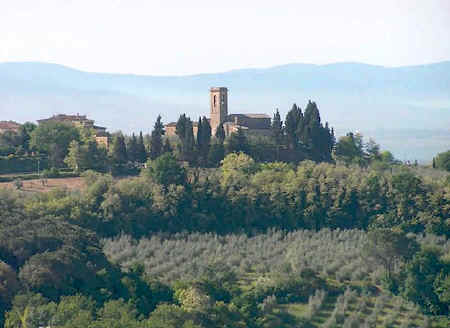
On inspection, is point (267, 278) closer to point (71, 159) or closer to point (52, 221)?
point (52, 221)

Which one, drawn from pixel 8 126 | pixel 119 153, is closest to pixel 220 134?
pixel 119 153

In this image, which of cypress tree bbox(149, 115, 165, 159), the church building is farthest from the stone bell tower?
cypress tree bbox(149, 115, 165, 159)

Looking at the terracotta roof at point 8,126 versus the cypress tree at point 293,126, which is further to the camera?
the terracotta roof at point 8,126

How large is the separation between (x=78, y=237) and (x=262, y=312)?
743cm

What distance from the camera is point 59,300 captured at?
31.8m

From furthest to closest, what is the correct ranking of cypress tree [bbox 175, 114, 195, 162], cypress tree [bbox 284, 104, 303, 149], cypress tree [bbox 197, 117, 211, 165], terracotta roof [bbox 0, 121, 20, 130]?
terracotta roof [bbox 0, 121, 20, 130] < cypress tree [bbox 284, 104, 303, 149] < cypress tree [bbox 197, 117, 211, 165] < cypress tree [bbox 175, 114, 195, 162]

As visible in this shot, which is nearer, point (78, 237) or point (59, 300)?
point (59, 300)

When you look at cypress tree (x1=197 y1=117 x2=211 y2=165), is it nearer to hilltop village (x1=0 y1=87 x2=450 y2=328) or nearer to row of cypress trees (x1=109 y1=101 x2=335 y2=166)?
row of cypress trees (x1=109 y1=101 x2=335 y2=166)

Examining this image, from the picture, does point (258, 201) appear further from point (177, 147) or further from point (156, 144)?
point (156, 144)

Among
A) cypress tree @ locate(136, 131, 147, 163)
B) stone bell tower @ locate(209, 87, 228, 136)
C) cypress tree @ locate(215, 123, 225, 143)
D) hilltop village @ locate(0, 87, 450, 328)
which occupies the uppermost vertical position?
stone bell tower @ locate(209, 87, 228, 136)

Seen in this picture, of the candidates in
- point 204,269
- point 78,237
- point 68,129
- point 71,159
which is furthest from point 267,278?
point 68,129

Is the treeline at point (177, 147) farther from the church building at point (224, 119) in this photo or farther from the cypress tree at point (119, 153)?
the church building at point (224, 119)

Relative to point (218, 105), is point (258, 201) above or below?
below

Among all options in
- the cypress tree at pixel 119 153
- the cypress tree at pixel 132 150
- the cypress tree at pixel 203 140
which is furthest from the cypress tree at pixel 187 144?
the cypress tree at pixel 119 153
